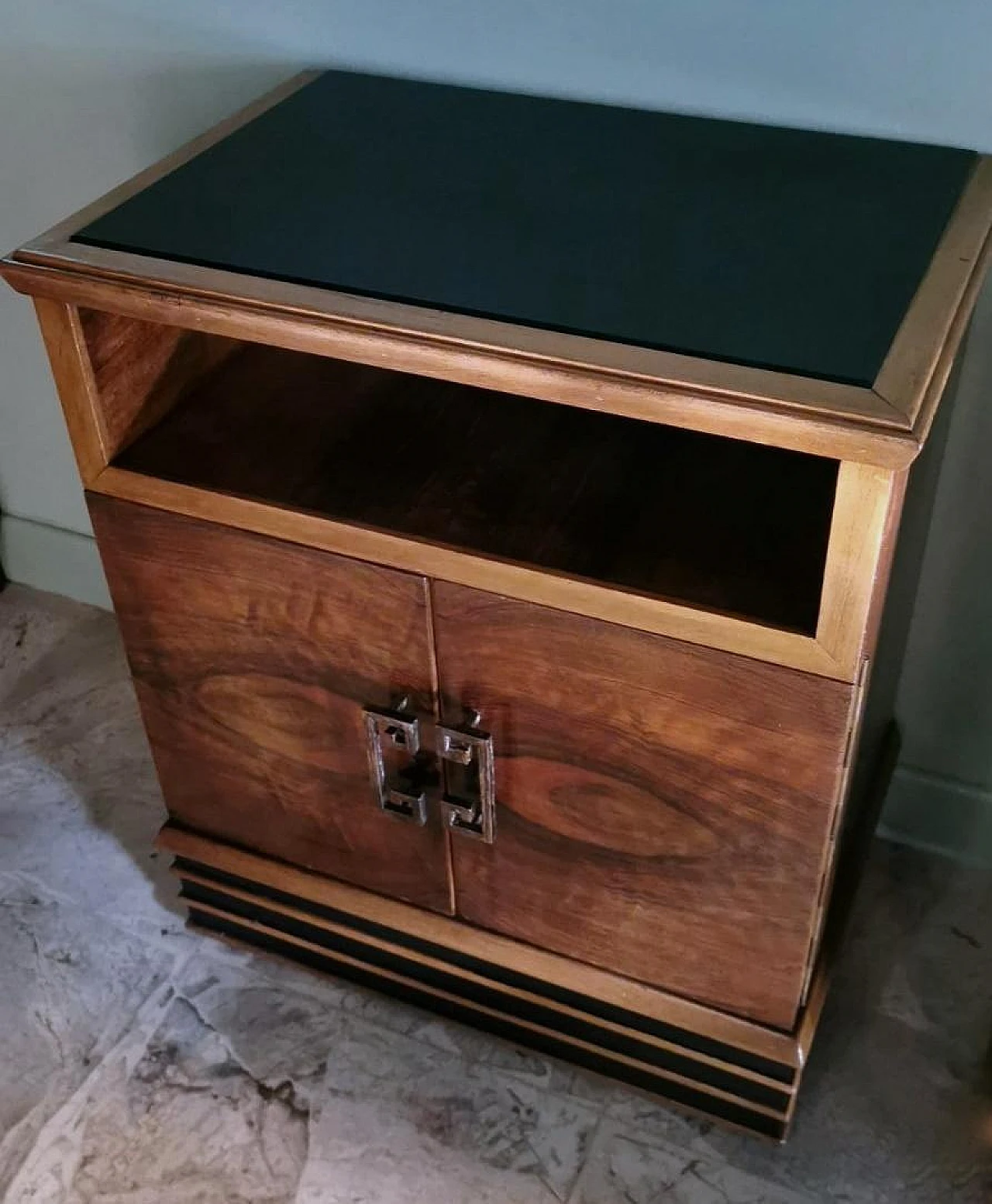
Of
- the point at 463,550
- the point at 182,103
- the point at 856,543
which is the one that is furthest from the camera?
the point at 182,103

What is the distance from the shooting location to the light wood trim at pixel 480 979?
1099mm

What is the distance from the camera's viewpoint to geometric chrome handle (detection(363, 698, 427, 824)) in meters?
1.00

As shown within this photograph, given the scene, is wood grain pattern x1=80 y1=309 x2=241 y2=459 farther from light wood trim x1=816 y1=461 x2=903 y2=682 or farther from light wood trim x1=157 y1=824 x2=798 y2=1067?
light wood trim x1=816 y1=461 x2=903 y2=682

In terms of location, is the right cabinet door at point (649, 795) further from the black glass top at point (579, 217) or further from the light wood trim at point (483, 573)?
the black glass top at point (579, 217)

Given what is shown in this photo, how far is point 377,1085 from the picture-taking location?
1187 mm

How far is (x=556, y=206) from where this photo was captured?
3.03ft

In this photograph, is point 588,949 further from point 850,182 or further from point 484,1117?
point 850,182

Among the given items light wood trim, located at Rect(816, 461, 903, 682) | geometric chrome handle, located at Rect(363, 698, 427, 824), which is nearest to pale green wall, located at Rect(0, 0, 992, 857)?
light wood trim, located at Rect(816, 461, 903, 682)

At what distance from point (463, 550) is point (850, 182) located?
1.29 ft

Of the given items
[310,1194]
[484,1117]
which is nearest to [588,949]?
[484,1117]

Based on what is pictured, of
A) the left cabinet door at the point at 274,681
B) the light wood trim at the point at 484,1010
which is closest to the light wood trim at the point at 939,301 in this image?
the left cabinet door at the point at 274,681

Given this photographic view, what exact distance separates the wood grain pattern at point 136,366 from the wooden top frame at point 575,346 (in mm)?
→ 68

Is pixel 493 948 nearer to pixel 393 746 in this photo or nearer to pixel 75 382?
pixel 393 746

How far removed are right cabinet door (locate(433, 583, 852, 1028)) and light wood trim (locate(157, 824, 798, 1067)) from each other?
0.01 m
